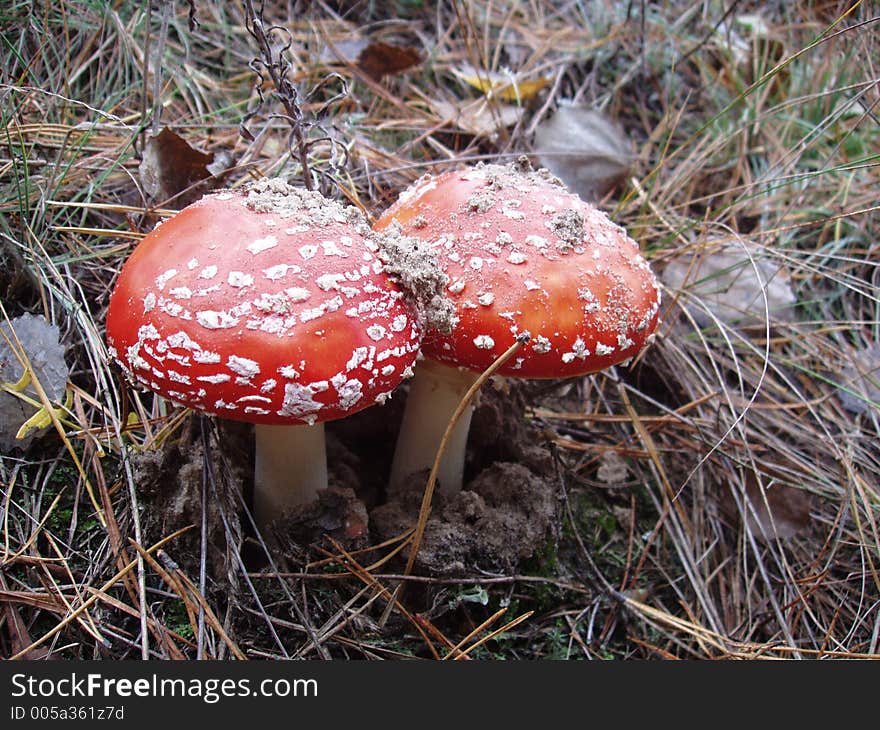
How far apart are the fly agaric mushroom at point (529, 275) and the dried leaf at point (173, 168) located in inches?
32.1

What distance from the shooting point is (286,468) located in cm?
238

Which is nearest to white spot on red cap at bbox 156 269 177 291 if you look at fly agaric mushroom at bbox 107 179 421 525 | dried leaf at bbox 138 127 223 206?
fly agaric mushroom at bbox 107 179 421 525

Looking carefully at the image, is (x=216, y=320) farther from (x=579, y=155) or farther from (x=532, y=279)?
(x=579, y=155)

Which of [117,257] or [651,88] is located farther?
[651,88]

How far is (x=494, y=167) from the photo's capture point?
8.02 ft

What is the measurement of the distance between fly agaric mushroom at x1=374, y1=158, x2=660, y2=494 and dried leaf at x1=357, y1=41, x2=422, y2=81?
1811 mm

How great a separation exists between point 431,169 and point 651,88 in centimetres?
195

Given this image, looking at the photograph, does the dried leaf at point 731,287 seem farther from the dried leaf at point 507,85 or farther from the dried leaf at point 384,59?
the dried leaf at point 384,59

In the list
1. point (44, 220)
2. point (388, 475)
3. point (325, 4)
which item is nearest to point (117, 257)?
point (44, 220)

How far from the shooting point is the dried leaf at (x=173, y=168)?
2549mm

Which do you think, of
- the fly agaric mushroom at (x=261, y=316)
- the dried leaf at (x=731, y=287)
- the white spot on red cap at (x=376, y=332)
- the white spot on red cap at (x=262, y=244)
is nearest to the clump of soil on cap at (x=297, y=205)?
the fly agaric mushroom at (x=261, y=316)

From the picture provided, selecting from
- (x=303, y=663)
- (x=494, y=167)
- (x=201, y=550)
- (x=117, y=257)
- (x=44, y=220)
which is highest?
(x=494, y=167)

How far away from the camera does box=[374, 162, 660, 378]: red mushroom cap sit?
200 centimetres

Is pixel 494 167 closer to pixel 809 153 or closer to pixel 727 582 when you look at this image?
pixel 727 582
